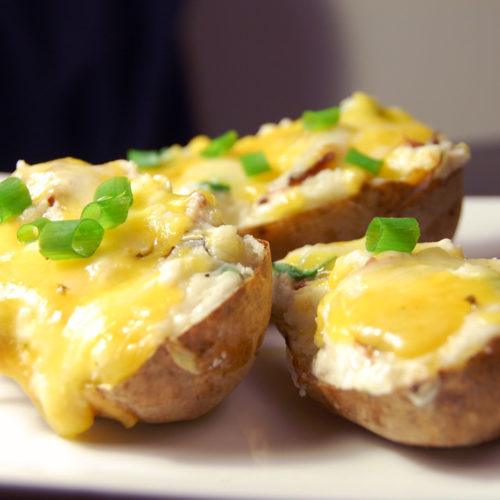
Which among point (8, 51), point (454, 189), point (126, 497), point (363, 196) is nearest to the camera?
point (126, 497)

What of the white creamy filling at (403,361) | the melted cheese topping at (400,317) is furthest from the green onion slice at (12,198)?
the white creamy filling at (403,361)

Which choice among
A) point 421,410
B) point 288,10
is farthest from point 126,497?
point 288,10

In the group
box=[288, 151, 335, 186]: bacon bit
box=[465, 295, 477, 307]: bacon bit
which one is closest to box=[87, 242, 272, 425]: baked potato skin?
box=[465, 295, 477, 307]: bacon bit

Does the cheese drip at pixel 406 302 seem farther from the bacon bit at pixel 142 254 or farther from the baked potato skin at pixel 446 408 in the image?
the bacon bit at pixel 142 254

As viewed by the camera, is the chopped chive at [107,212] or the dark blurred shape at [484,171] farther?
the dark blurred shape at [484,171]

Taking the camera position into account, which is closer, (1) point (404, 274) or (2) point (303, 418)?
(1) point (404, 274)

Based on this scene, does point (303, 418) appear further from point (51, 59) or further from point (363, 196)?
point (51, 59)
